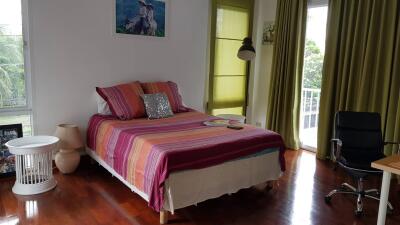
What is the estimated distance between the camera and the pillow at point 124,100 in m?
3.70

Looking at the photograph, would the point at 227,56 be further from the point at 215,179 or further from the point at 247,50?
the point at 215,179

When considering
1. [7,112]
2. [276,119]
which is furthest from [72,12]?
[276,119]

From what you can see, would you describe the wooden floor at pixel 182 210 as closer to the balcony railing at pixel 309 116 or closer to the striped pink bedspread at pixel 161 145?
the striped pink bedspread at pixel 161 145

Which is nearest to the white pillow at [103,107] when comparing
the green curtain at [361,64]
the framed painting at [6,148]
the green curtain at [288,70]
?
the framed painting at [6,148]

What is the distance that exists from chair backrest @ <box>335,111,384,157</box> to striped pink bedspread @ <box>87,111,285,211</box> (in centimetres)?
65

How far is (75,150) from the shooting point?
3.63 meters

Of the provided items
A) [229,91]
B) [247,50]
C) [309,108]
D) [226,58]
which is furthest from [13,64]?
[309,108]

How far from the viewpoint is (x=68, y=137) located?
3492 millimetres

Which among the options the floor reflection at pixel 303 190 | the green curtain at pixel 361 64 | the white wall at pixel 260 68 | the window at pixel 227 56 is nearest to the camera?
the floor reflection at pixel 303 190

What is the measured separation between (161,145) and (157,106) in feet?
4.18

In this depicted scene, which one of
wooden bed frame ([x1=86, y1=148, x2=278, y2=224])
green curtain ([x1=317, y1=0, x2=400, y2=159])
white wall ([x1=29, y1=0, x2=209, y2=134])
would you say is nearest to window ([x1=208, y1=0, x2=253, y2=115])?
white wall ([x1=29, y1=0, x2=209, y2=134])

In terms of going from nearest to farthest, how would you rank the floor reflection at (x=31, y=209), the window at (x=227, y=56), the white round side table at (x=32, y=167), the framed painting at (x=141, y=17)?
the floor reflection at (x=31, y=209) → the white round side table at (x=32, y=167) → the framed painting at (x=141, y=17) → the window at (x=227, y=56)

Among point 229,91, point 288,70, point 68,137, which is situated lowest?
point 68,137

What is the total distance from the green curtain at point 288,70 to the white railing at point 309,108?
270mm
